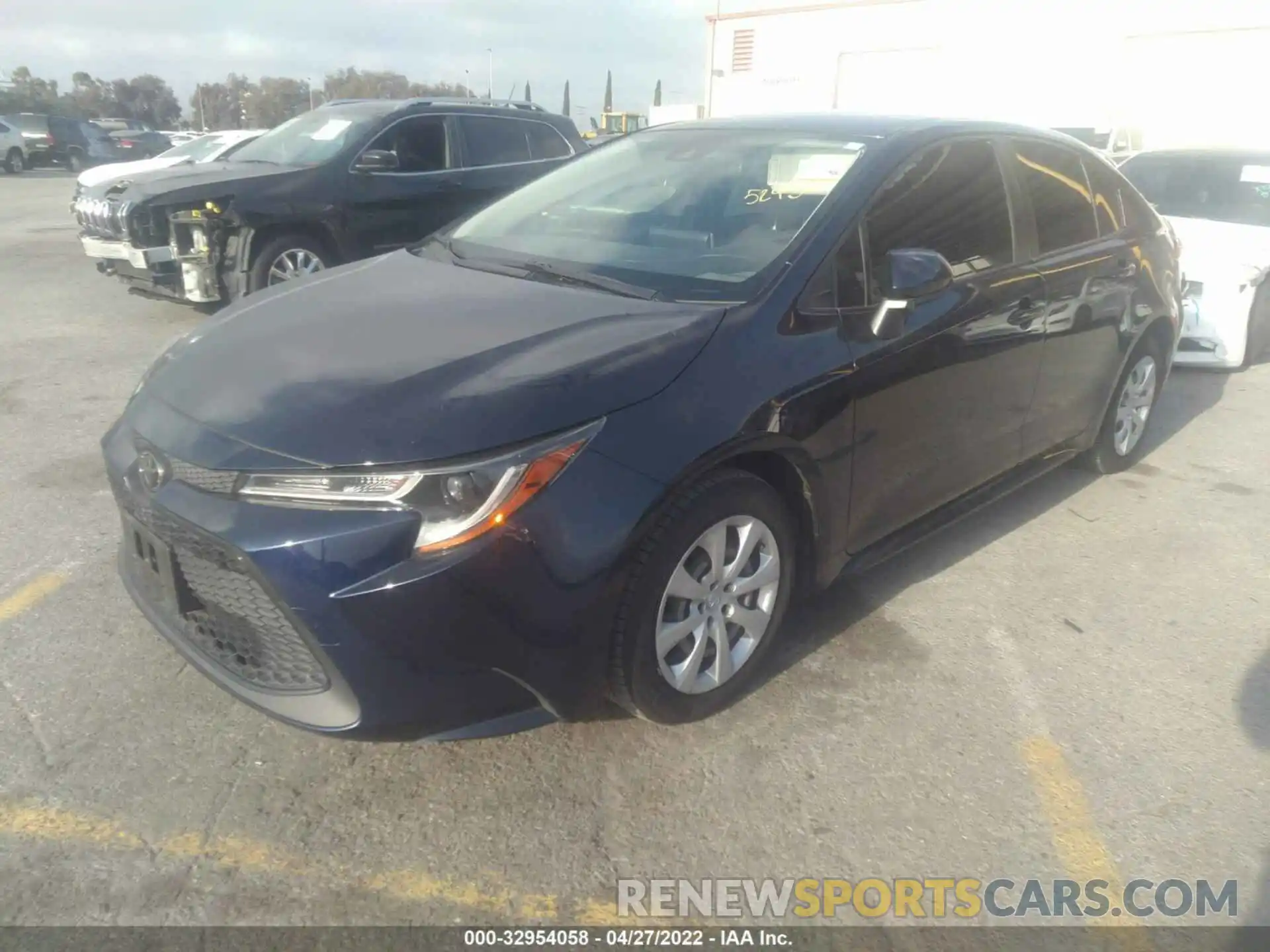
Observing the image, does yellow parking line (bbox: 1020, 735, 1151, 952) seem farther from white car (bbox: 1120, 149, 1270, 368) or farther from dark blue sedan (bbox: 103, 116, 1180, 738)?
white car (bbox: 1120, 149, 1270, 368)

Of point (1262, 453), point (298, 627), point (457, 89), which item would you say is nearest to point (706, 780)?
point (298, 627)

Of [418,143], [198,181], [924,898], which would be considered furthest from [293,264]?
[924,898]

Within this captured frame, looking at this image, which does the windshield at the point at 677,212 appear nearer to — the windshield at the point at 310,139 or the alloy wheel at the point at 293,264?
the alloy wheel at the point at 293,264

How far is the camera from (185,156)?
1316 centimetres

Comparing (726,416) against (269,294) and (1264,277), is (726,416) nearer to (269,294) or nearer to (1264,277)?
(269,294)

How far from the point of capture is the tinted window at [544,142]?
898 cm

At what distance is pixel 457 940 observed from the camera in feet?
6.93

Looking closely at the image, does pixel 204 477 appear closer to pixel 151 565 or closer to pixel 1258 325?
pixel 151 565

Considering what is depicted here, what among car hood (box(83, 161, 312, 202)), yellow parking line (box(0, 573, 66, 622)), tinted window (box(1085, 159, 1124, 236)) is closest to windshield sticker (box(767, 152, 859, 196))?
tinted window (box(1085, 159, 1124, 236))

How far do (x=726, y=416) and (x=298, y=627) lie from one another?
3.83 feet

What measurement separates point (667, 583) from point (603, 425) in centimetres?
46

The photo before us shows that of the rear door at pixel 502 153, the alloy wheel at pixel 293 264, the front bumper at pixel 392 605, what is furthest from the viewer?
the rear door at pixel 502 153

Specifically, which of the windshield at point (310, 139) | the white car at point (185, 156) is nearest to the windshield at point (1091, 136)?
the windshield at point (310, 139)

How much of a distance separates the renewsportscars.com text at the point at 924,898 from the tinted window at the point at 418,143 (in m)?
6.80
